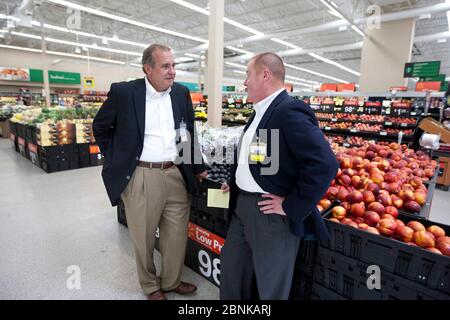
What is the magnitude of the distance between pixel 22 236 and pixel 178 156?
2.34 meters

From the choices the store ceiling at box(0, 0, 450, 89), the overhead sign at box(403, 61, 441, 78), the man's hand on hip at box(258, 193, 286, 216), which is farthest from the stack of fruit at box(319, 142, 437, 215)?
the store ceiling at box(0, 0, 450, 89)

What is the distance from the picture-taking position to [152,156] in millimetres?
1859

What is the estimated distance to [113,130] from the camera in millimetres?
1941

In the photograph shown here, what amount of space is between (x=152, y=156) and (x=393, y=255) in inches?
58.8

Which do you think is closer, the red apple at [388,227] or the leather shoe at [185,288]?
the red apple at [388,227]

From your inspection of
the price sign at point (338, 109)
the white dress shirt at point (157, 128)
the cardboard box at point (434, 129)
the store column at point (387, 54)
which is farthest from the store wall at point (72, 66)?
the white dress shirt at point (157, 128)

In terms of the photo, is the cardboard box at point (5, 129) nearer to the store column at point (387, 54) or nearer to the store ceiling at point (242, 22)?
the store ceiling at point (242, 22)

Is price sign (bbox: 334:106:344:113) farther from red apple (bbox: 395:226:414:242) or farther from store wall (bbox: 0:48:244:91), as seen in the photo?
store wall (bbox: 0:48:244:91)

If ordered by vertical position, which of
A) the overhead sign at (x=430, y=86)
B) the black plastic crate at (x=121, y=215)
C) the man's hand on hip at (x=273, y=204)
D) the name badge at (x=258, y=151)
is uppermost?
the overhead sign at (x=430, y=86)

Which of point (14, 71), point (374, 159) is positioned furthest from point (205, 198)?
point (14, 71)

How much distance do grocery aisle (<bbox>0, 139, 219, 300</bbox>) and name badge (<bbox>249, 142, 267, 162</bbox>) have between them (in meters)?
1.39

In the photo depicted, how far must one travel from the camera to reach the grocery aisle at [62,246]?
86.6 inches

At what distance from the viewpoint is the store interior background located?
248 centimetres

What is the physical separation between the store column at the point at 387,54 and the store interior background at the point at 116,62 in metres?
0.03
